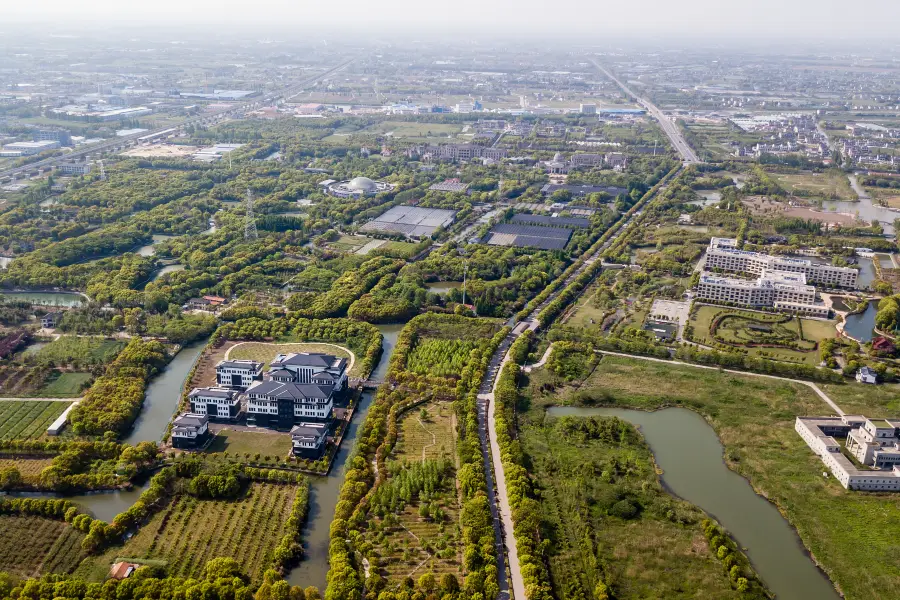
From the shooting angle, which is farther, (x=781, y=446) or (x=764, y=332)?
(x=764, y=332)

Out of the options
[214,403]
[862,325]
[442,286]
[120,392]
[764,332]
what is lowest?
[442,286]

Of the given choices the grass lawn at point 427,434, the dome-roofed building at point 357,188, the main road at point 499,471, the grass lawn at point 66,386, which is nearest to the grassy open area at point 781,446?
the main road at point 499,471

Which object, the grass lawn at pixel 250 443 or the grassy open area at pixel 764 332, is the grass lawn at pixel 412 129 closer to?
the grassy open area at pixel 764 332

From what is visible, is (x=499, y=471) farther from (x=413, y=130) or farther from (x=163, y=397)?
(x=413, y=130)

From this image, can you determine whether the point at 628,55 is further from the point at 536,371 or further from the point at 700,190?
the point at 536,371

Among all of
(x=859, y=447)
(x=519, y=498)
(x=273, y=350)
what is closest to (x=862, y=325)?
(x=859, y=447)

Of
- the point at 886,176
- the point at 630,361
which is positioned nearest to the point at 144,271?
the point at 630,361

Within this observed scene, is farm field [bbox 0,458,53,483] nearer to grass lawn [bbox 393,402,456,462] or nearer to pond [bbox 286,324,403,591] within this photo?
pond [bbox 286,324,403,591]
